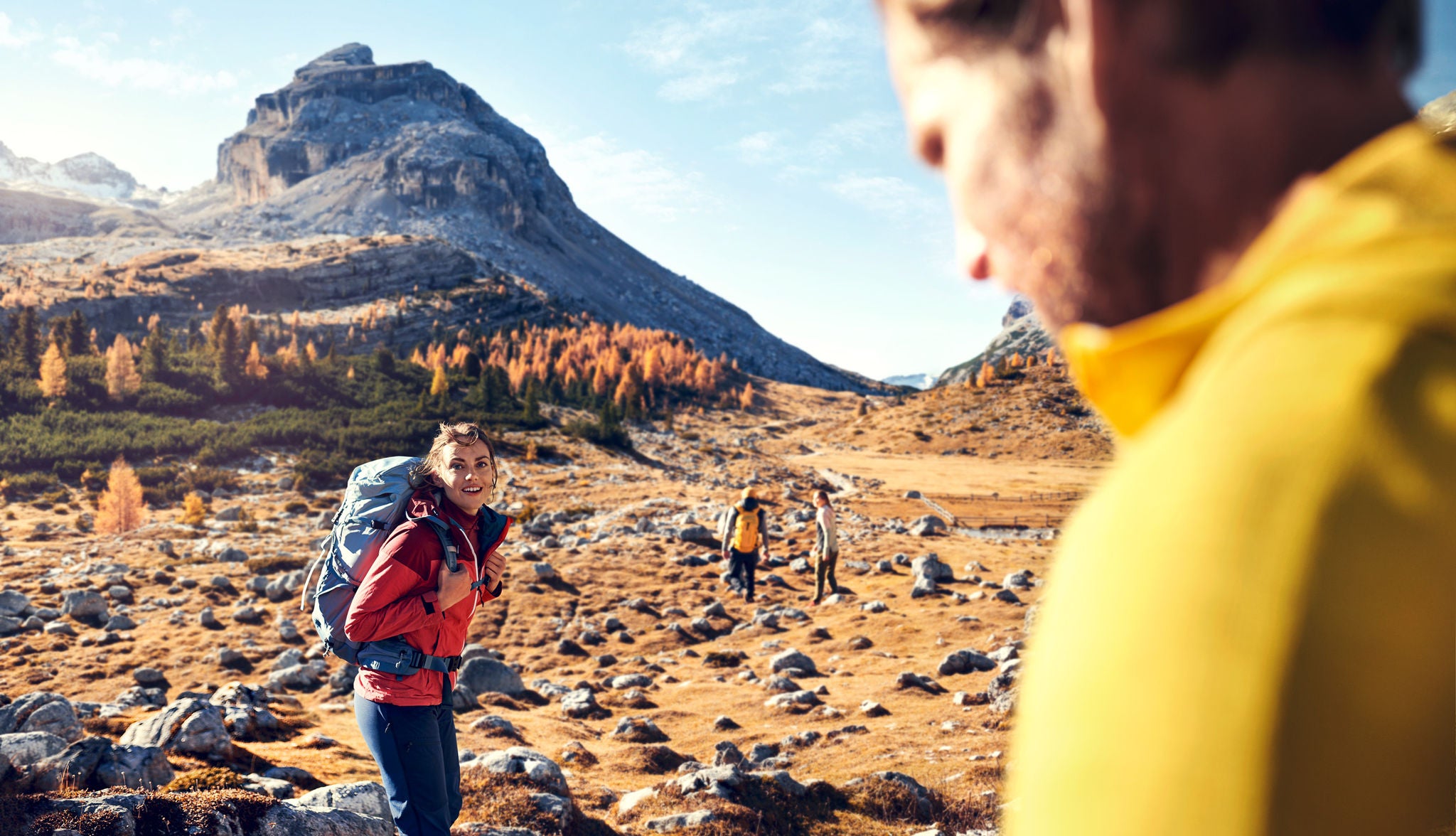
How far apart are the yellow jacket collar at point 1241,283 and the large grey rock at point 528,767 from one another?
24.4 ft

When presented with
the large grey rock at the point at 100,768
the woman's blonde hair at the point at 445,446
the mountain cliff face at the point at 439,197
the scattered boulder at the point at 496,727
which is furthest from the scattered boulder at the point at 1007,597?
the mountain cliff face at the point at 439,197

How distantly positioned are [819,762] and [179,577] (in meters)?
18.9

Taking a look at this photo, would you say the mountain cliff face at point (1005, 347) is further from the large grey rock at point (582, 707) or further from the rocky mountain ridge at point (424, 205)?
the large grey rock at point (582, 707)

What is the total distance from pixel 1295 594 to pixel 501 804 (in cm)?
725

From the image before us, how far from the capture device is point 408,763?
4043 millimetres

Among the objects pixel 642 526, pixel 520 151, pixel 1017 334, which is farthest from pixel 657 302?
pixel 642 526

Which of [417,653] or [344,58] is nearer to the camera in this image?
[417,653]

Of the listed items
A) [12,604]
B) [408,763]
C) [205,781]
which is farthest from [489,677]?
[12,604]

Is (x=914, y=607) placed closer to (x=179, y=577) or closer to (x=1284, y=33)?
(x=1284, y=33)

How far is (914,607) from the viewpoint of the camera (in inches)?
619

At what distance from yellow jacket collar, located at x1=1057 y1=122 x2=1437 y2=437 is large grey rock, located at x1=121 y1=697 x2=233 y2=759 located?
28.2 feet

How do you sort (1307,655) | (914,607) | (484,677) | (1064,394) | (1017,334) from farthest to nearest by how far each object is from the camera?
1. (1017,334)
2. (1064,394)
3. (914,607)
4. (484,677)
5. (1307,655)

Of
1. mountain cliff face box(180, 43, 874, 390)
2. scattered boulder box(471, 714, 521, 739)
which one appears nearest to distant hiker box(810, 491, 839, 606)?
scattered boulder box(471, 714, 521, 739)

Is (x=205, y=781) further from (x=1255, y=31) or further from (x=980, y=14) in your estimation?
(x=1255, y=31)
